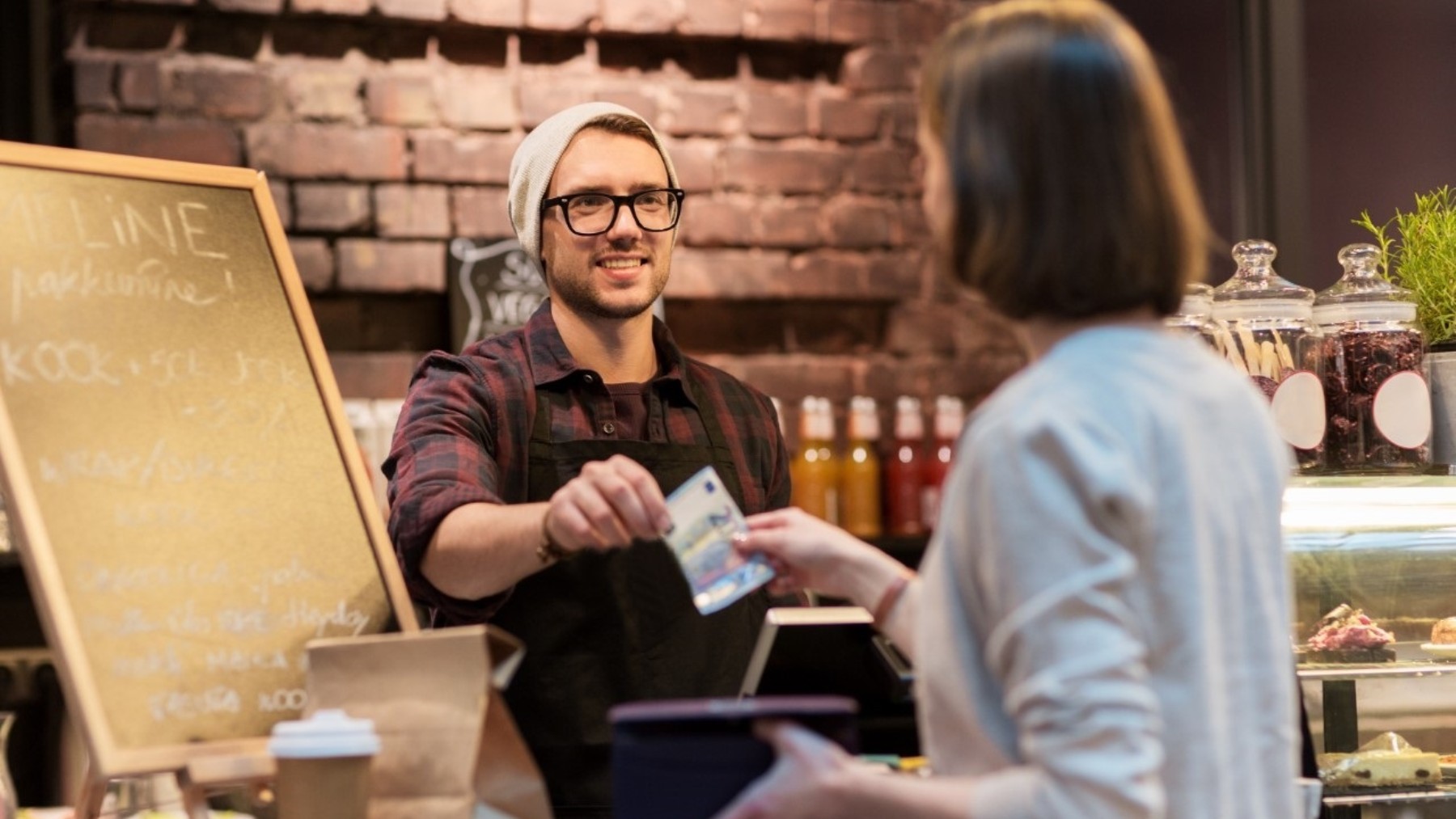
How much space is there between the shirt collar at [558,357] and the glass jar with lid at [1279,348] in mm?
786

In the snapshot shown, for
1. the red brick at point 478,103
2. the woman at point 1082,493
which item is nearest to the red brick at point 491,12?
the red brick at point 478,103

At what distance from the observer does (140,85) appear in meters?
3.54

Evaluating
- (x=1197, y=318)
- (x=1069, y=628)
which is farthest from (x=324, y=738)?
(x=1197, y=318)

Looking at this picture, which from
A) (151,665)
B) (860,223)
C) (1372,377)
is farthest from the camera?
(860,223)

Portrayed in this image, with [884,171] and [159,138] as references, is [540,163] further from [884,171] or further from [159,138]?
[884,171]

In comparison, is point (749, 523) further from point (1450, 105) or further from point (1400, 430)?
point (1450, 105)

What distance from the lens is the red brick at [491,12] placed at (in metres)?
3.73

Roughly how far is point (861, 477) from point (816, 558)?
2.38 meters

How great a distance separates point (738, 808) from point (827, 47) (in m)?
3.13

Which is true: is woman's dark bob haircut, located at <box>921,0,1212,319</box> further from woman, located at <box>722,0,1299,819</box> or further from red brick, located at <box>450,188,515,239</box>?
red brick, located at <box>450,188,515,239</box>

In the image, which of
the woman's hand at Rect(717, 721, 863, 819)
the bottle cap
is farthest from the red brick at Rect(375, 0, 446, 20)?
the woman's hand at Rect(717, 721, 863, 819)

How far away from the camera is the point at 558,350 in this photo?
2291 mm

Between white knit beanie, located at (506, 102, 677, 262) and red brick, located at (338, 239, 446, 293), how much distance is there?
133 cm

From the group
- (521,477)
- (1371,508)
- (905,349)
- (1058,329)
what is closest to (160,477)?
(521,477)
